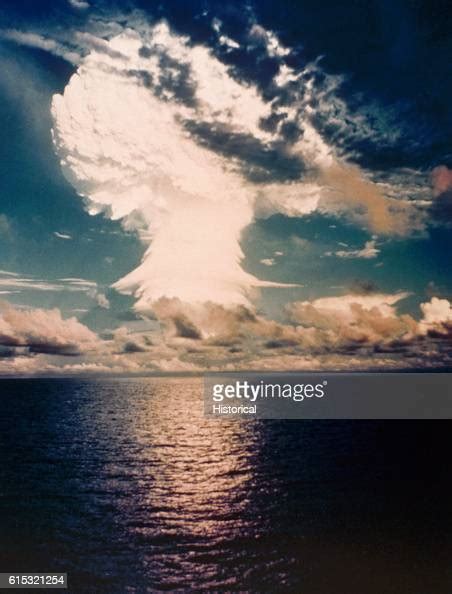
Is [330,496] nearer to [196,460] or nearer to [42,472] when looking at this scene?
[196,460]

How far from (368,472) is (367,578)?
24515 millimetres

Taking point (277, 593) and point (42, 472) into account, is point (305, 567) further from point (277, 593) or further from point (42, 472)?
point (42, 472)

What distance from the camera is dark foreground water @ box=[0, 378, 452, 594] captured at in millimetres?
29875

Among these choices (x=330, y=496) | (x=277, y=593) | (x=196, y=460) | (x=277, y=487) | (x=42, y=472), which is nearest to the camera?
(x=277, y=593)

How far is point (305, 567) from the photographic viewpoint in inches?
1201

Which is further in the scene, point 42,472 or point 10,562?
point 42,472

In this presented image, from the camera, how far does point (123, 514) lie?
3903 cm

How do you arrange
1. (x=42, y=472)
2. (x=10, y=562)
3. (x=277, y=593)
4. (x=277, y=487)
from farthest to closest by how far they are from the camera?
1. (x=42, y=472)
2. (x=277, y=487)
3. (x=10, y=562)
4. (x=277, y=593)

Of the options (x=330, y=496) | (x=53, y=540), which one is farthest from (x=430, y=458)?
(x=53, y=540)

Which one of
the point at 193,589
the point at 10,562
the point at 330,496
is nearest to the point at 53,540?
the point at 10,562

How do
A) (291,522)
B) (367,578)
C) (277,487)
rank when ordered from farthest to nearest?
(277,487) → (291,522) → (367,578)

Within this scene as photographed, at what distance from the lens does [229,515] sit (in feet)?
129

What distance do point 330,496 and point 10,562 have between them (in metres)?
30.3

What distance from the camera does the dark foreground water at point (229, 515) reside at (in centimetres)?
2988
